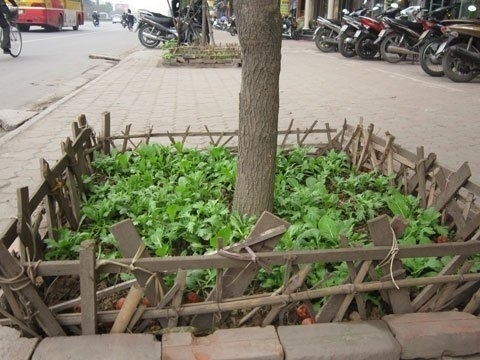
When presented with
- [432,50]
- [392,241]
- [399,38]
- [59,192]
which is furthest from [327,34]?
[392,241]

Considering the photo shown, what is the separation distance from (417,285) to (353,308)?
295 mm

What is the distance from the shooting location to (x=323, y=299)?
2197 mm

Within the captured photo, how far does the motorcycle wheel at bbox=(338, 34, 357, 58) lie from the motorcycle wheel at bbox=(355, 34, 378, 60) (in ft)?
1.40

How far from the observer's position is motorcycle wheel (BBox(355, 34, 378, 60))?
42.4 feet

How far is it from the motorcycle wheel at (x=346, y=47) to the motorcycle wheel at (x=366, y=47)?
0.43 meters

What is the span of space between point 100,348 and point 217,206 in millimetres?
1149

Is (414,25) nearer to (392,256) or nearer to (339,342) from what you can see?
(392,256)

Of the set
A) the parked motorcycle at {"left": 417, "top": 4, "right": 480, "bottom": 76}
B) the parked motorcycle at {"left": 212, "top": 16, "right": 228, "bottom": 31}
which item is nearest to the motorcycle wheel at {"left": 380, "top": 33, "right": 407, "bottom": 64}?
the parked motorcycle at {"left": 417, "top": 4, "right": 480, "bottom": 76}

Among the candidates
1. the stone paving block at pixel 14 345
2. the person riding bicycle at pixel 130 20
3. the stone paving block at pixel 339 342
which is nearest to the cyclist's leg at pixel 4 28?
the stone paving block at pixel 14 345

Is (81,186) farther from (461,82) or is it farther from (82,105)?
(461,82)

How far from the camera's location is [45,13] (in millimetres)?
21516

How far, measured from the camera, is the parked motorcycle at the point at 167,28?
1463cm

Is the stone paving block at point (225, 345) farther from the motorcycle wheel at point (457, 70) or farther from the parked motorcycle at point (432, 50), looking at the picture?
the parked motorcycle at point (432, 50)

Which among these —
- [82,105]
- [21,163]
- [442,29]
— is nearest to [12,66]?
[82,105]
